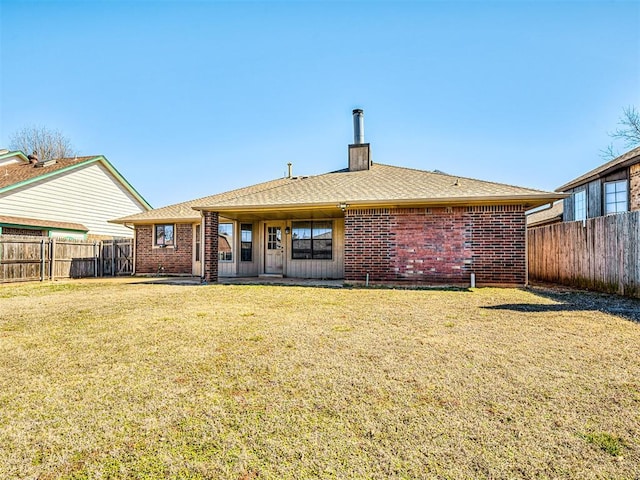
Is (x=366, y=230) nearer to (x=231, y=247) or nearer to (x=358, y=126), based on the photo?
(x=231, y=247)

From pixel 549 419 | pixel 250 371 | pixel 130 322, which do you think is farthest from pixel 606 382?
pixel 130 322

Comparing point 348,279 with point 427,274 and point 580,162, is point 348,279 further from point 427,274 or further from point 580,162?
point 580,162

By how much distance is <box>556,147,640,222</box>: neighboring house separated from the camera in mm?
11383

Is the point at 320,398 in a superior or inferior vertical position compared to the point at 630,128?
inferior

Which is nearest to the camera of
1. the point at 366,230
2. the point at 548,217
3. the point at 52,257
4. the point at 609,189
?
the point at 366,230

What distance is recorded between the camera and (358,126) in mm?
15508

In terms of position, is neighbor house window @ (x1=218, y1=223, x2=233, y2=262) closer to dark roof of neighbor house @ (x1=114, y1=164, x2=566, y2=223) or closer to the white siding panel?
dark roof of neighbor house @ (x1=114, y1=164, x2=566, y2=223)

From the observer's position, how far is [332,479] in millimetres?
1757

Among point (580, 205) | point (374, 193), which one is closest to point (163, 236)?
point (374, 193)

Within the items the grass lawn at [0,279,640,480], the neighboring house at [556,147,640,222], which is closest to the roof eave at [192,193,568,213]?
the neighboring house at [556,147,640,222]

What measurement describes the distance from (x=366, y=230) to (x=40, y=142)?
32.1m

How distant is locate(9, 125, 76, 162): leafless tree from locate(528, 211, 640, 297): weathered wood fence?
116ft

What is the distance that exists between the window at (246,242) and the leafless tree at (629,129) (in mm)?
20645

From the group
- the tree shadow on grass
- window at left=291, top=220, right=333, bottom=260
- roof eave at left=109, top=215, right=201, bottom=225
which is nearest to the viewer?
the tree shadow on grass
